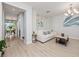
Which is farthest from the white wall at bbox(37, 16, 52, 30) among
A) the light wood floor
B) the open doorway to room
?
the light wood floor

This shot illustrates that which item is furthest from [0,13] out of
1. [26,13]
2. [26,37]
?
[26,37]

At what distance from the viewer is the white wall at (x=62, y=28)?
5734mm

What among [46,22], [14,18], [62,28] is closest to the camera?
[62,28]

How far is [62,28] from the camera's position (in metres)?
6.81

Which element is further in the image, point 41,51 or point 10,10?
point 10,10

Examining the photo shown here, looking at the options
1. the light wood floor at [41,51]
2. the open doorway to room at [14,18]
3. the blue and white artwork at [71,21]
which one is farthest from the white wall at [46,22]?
the light wood floor at [41,51]

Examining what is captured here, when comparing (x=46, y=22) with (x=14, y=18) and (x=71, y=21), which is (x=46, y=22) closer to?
(x=71, y=21)

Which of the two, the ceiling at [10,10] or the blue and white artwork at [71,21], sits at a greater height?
the ceiling at [10,10]

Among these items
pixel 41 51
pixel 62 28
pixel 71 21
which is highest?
pixel 71 21

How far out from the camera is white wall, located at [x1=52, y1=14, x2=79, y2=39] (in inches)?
226

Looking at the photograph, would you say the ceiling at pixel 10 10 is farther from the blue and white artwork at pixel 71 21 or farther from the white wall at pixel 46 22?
the blue and white artwork at pixel 71 21

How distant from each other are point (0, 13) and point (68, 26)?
5.83 meters

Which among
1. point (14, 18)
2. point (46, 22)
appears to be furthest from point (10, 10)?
point (46, 22)

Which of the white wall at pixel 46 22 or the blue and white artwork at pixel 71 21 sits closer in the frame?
the blue and white artwork at pixel 71 21
